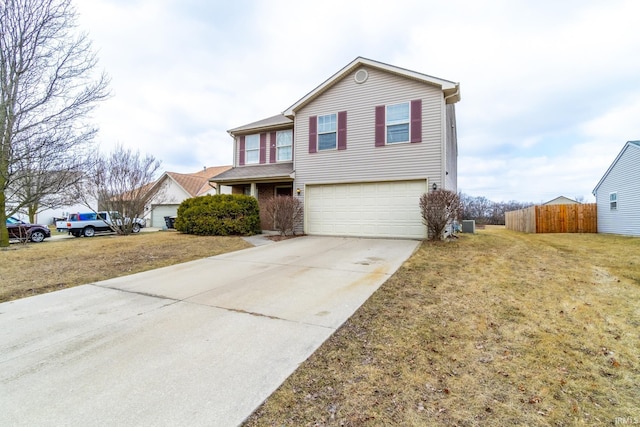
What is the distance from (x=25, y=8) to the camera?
1007cm

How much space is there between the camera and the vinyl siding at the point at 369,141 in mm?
10383

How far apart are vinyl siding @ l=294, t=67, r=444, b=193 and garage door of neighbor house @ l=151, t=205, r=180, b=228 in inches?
646

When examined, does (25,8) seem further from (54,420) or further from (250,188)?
(54,420)

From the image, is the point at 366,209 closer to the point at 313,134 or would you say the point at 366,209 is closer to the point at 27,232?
Result: the point at 313,134

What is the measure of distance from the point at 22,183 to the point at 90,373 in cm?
1246

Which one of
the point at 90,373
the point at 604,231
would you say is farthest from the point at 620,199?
the point at 90,373

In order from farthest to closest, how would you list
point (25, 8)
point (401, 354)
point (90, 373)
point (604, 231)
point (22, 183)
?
1. point (604, 231)
2. point (22, 183)
3. point (25, 8)
4. point (401, 354)
5. point (90, 373)

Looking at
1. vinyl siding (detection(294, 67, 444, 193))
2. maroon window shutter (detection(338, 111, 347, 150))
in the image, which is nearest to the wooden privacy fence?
vinyl siding (detection(294, 67, 444, 193))

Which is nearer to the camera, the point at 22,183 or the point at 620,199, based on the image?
the point at 22,183

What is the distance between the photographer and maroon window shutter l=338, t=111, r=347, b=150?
11.8 metres

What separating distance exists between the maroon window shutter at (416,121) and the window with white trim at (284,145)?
5.93 metres

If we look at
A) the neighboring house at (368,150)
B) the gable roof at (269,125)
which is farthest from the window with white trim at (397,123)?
the gable roof at (269,125)

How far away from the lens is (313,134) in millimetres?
12508

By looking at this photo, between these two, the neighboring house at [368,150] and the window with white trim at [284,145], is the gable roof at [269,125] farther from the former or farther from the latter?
the window with white trim at [284,145]
